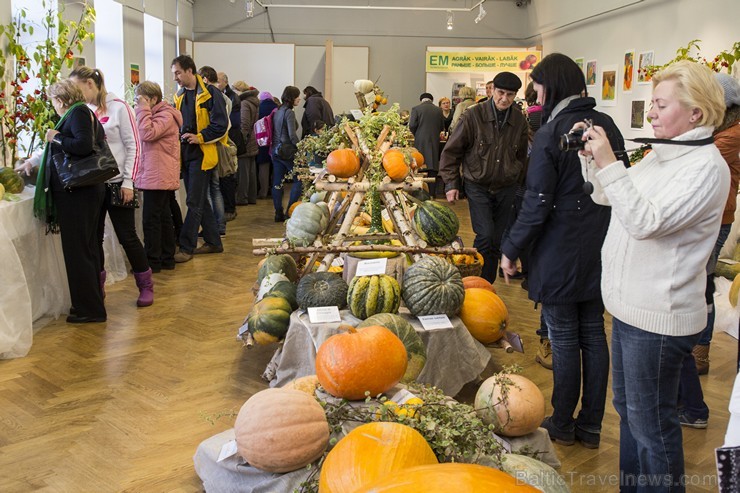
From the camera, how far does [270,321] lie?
3.46 metres

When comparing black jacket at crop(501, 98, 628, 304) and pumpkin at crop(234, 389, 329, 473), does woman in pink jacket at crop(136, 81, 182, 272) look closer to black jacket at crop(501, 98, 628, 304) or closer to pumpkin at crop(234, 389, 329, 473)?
black jacket at crop(501, 98, 628, 304)

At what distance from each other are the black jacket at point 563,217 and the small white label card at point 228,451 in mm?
1277

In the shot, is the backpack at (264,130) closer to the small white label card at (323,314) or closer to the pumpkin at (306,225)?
the pumpkin at (306,225)

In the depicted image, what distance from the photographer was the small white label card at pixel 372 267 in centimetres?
334

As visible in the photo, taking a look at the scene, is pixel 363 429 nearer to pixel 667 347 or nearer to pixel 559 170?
pixel 667 347

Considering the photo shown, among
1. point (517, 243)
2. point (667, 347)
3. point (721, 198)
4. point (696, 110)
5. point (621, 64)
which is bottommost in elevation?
point (667, 347)

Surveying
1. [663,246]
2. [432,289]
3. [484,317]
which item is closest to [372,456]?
[663,246]

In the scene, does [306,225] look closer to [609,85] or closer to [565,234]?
[565,234]

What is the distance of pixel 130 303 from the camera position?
4.93 metres

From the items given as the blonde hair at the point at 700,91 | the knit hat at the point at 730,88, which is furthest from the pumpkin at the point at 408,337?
the knit hat at the point at 730,88

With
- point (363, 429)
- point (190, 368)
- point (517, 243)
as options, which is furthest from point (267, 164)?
point (363, 429)

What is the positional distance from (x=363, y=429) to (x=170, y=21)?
427 inches

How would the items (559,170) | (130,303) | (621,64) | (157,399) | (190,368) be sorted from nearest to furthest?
(559,170) < (157,399) < (190,368) < (130,303) < (621,64)

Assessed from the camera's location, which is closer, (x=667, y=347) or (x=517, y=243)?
(x=667, y=347)
